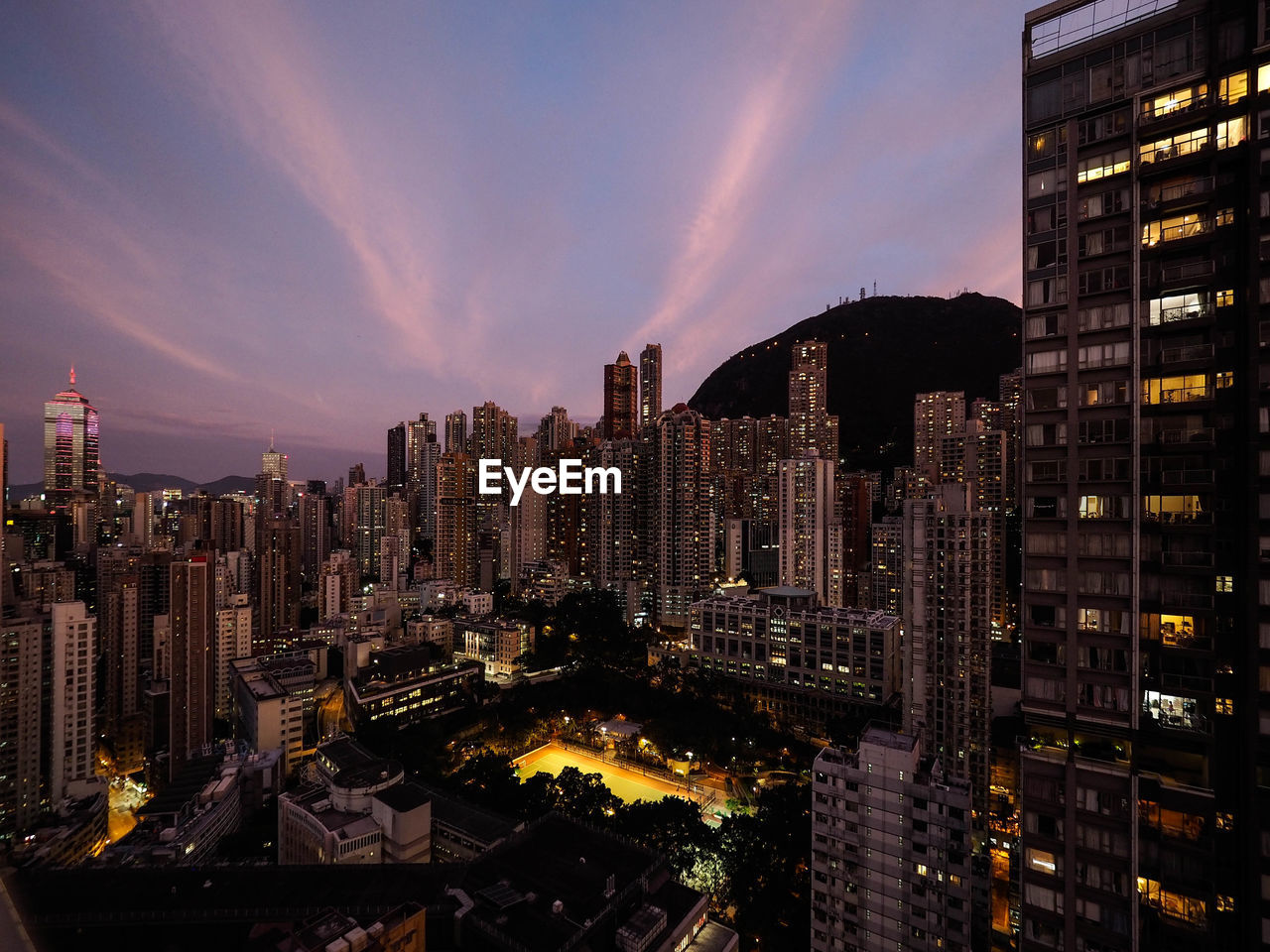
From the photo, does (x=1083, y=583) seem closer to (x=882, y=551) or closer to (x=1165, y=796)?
(x=1165, y=796)

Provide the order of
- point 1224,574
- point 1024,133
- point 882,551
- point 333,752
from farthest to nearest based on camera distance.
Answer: point 882,551 < point 333,752 < point 1024,133 < point 1224,574

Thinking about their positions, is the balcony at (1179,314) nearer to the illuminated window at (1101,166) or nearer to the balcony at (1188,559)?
the illuminated window at (1101,166)

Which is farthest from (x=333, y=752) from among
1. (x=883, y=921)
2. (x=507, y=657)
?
(x=883, y=921)

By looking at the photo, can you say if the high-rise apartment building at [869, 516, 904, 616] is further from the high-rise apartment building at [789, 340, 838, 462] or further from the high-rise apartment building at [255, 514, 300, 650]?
the high-rise apartment building at [255, 514, 300, 650]

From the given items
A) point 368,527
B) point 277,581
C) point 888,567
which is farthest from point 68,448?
point 368,527

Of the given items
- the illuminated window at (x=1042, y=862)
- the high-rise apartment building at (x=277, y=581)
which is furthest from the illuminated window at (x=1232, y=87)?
the high-rise apartment building at (x=277, y=581)

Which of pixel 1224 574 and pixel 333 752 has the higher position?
pixel 1224 574
